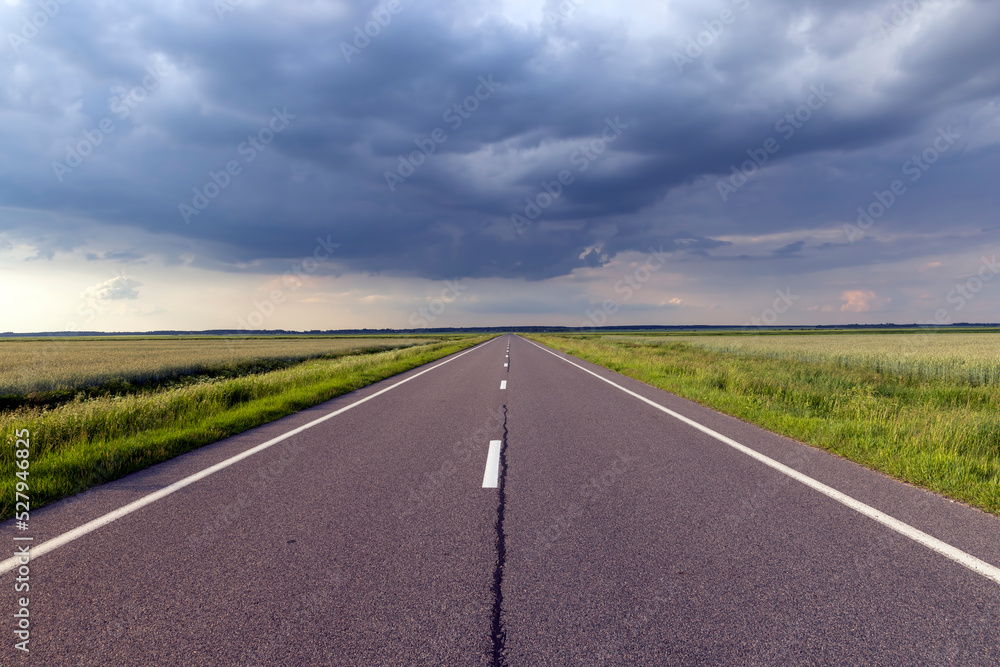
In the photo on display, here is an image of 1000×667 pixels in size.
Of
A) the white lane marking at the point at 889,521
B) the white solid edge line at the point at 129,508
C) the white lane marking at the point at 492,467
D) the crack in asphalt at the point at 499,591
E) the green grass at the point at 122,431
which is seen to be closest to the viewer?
the crack in asphalt at the point at 499,591

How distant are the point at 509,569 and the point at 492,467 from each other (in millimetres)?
2569

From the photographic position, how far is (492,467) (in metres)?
5.88

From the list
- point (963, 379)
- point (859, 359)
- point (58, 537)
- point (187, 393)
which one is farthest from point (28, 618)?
point (859, 359)

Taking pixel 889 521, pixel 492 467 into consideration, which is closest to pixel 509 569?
pixel 492 467

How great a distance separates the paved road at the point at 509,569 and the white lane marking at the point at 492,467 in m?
0.06

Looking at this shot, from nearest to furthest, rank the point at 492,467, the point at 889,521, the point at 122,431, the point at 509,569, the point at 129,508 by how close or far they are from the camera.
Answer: the point at 509,569 → the point at 889,521 → the point at 129,508 → the point at 492,467 → the point at 122,431

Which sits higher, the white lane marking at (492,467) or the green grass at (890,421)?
the green grass at (890,421)

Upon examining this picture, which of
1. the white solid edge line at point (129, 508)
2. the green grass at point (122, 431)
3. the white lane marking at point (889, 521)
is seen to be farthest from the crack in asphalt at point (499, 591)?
the green grass at point (122, 431)

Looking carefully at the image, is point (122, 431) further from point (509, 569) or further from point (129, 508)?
point (509, 569)

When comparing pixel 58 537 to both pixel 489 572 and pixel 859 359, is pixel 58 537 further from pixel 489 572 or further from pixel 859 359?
pixel 859 359

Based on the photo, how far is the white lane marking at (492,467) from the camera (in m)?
5.26

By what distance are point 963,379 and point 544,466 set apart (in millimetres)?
17556

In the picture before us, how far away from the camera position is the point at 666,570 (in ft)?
10.8

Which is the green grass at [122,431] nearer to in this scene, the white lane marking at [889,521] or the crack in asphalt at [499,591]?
the crack in asphalt at [499,591]
